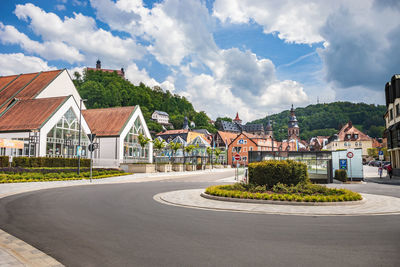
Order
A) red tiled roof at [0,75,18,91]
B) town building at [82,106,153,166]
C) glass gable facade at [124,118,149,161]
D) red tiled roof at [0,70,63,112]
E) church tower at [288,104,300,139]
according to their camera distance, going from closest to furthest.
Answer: town building at [82,106,153,166], red tiled roof at [0,70,63,112], glass gable facade at [124,118,149,161], red tiled roof at [0,75,18,91], church tower at [288,104,300,139]

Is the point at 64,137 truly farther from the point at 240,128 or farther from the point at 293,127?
the point at 240,128

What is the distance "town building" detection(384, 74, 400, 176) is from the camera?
127 ft

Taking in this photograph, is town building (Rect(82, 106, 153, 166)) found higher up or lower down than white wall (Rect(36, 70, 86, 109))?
lower down

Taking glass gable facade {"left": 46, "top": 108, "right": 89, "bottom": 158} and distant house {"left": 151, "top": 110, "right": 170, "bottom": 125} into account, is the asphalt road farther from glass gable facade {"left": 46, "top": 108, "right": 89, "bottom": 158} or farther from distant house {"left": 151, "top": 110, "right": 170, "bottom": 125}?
distant house {"left": 151, "top": 110, "right": 170, "bottom": 125}

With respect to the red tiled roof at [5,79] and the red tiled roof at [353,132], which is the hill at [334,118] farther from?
the red tiled roof at [5,79]

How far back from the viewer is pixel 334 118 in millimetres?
167625

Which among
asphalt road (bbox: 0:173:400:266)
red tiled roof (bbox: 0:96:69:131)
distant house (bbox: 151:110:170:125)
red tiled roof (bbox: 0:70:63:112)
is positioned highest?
distant house (bbox: 151:110:170:125)

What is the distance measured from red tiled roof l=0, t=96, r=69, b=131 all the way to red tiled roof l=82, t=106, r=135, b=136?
8592 millimetres

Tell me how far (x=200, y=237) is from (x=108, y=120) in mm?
46764

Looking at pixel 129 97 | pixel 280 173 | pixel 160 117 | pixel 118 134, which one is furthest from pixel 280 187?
pixel 160 117

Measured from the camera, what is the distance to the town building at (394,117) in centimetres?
3878

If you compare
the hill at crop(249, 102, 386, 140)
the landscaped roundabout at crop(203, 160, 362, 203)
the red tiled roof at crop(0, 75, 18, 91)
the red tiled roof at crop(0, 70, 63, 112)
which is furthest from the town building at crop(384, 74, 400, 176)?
the hill at crop(249, 102, 386, 140)

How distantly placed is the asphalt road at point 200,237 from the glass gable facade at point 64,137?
99.9 feet

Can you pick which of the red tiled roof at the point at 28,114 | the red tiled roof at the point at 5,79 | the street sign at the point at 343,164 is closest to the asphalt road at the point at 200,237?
the street sign at the point at 343,164
